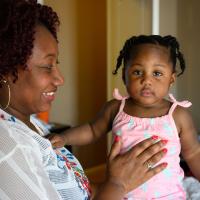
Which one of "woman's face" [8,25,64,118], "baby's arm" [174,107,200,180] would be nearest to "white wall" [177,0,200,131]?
"baby's arm" [174,107,200,180]

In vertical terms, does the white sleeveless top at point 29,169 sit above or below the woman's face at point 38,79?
below

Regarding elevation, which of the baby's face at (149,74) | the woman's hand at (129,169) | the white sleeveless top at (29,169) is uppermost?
the baby's face at (149,74)

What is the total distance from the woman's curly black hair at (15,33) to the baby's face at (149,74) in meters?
0.49

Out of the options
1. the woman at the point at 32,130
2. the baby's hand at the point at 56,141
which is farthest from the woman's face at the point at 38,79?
the baby's hand at the point at 56,141

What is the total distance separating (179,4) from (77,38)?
1046 millimetres

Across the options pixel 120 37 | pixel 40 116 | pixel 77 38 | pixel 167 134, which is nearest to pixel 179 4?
pixel 120 37

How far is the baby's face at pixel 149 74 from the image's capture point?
135 cm

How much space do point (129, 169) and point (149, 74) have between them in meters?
0.43

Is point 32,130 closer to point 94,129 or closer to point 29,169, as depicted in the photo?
A: point 29,169

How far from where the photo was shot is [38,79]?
1.03 meters

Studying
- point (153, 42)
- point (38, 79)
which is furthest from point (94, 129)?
point (38, 79)

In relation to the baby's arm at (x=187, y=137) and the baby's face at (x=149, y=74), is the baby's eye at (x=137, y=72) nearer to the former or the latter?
the baby's face at (x=149, y=74)

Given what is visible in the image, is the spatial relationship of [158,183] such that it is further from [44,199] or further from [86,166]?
[86,166]

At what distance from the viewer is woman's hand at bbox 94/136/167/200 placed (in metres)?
1.05
